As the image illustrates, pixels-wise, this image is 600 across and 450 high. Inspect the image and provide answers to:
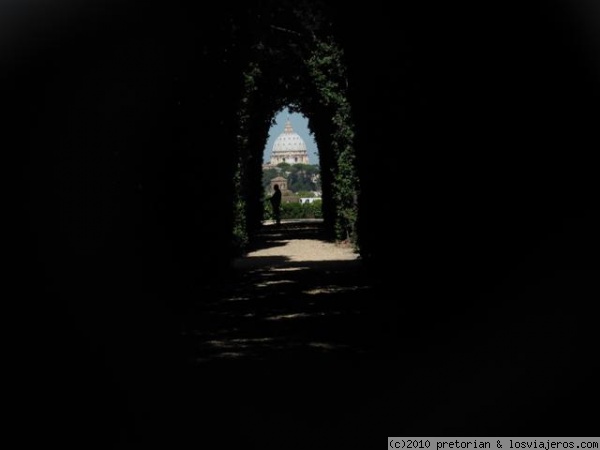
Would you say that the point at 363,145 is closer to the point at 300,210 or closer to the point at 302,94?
the point at 302,94

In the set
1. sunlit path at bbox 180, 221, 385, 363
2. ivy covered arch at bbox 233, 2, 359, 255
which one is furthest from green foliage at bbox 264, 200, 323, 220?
sunlit path at bbox 180, 221, 385, 363

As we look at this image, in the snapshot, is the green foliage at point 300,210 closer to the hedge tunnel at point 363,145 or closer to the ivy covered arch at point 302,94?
the ivy covered arch at point 302,94

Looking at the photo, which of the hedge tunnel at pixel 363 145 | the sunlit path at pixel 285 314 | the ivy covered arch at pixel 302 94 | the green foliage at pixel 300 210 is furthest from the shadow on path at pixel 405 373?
the green foliage at pixel 300 210

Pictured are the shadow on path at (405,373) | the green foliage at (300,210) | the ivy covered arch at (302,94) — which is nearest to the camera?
the shadow on path at (405,373)

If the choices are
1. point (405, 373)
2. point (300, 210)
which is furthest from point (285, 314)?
point (300, 210)

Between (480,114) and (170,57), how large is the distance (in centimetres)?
502

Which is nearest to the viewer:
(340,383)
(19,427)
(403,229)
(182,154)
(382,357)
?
(19,427)

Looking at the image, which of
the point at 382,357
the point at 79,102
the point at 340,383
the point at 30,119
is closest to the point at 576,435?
the point at 340,383

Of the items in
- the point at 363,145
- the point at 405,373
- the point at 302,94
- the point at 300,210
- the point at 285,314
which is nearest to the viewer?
the point at 405,373

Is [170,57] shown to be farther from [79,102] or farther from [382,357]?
[382,357]

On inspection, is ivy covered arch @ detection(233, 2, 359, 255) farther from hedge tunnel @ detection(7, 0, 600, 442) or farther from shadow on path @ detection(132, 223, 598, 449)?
shadow on path @ detection(132, 223, 598, 449)

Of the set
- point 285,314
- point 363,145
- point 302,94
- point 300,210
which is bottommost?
point 300,210

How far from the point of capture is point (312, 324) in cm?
955

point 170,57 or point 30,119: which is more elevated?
point 170,57
